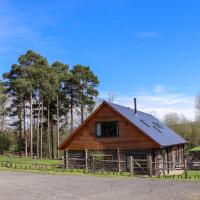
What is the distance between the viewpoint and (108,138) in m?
37.1

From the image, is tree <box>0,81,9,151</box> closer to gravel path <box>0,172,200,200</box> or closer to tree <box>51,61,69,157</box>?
tree <box>51,61,69,157</box>

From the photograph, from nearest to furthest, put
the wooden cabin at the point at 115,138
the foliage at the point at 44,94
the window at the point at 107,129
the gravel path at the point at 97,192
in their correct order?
the gravel path at the point at 97,192 < the wooden cabin at the point at 115,138 < the window at the point at 107,129 < the foliage at the point at 44,94

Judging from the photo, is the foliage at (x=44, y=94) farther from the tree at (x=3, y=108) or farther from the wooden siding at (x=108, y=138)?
the wooden siding at (x=108, y=138)

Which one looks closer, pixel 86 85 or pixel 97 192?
pixel 97 192

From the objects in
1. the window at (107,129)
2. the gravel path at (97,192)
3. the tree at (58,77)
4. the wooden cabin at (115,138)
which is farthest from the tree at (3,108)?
the gravel path at (97,192)

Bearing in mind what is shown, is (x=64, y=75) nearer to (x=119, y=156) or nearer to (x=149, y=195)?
(x=119, y=156)

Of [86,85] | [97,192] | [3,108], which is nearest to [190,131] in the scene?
[86,85]

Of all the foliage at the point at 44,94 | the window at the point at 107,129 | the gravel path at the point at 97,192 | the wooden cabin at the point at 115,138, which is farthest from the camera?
the foliage at the point at 44,94

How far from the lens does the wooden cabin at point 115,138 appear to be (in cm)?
3544

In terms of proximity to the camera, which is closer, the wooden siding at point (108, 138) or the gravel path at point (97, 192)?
the gravel path at point (97, 192)

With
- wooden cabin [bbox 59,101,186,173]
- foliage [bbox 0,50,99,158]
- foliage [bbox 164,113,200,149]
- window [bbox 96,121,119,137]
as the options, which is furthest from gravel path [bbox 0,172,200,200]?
foliage [bbox 164,113,200,149]

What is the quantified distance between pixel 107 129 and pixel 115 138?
1.19 meters

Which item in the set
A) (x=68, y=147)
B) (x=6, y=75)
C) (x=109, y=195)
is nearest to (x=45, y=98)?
(x=6, y=75)

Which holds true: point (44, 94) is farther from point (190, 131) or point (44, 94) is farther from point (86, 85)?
point (190, 131)
